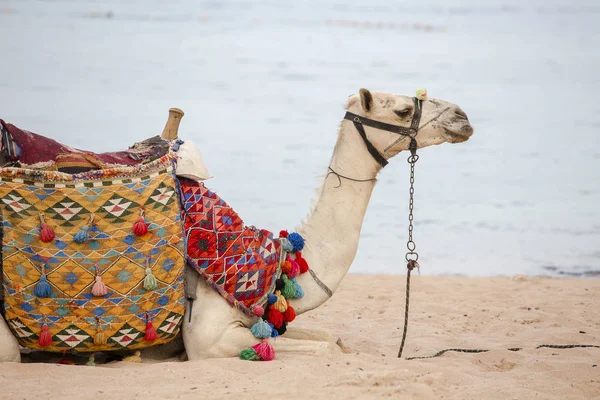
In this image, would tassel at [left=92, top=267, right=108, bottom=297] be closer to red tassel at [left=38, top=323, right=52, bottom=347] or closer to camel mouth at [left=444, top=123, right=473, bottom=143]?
red tassel at [left=38, top=323, right=52, bottom=347]

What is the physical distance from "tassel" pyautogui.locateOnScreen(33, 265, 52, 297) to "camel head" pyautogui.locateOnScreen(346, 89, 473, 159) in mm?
2139

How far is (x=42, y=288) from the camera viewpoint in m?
5.79

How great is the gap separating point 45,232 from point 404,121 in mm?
2300

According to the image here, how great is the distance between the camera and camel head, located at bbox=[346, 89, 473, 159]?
21.3ft

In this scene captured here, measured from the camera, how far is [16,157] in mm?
6004

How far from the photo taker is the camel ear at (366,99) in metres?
6.36

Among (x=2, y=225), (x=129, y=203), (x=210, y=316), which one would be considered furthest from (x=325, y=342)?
(x=2, y=225)

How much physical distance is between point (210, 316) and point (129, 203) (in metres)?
0.84

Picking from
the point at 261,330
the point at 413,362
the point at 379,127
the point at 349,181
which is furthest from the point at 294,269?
the point at 379,127

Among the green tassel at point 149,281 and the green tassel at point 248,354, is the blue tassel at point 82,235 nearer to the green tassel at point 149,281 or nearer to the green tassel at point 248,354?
the green tassel at point 149,281

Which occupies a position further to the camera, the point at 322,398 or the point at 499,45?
the point at 499,45

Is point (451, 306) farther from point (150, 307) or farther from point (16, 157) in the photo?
point (16, 157)

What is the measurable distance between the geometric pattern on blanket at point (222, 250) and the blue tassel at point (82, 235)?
0.62 m

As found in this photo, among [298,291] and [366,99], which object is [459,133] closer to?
[366,99]
